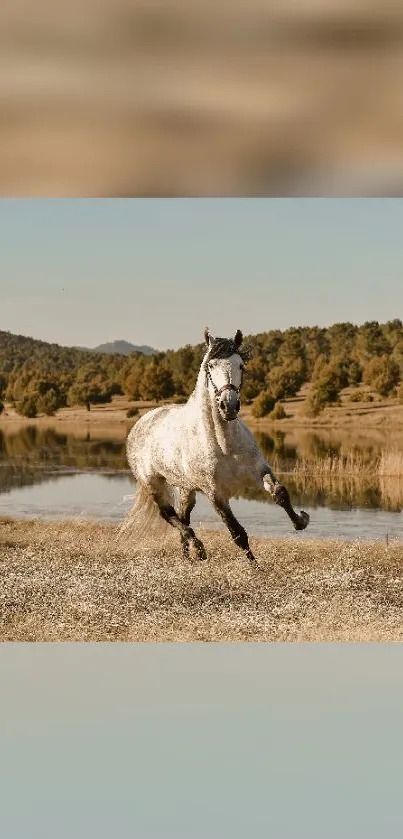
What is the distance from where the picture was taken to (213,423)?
5109mm

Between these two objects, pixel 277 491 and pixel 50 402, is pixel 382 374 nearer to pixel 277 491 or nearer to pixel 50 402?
pixel 277 491

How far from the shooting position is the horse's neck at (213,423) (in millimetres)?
5086

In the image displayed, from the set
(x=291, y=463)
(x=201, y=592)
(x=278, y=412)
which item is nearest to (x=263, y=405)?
(x=278, y=412)

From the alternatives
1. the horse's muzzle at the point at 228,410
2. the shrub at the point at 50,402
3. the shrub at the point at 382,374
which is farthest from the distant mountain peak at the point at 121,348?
→ the shrub at the point at 382,374

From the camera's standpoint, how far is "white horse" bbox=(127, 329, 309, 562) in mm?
5008

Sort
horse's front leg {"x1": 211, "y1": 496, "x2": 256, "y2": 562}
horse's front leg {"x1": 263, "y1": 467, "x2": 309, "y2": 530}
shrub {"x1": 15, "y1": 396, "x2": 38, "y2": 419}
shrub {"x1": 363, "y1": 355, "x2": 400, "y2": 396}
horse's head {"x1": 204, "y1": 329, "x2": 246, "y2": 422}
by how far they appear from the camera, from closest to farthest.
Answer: horse's head {"x1": 204, "y1": 329, "x2": 246, "y2": 422} → horse's front leg {"x1": 263, "y1": 467, "x2": 309, "y2": 530} → horse's front leg {"x1": 211, "y1": 496, "x2": 256, "y2": 562} → shrub {"x1": 363, "y1": 355, "x2": 400, "y2": 396} → shrub {"x1": 15, "y1": 396, "x2": 38, "y2": 419}

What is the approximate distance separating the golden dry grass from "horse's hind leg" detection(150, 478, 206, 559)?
2.3 inches

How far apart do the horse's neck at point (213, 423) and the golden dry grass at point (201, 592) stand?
0.54 m

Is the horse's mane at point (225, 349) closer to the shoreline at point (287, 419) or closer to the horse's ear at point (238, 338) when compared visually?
the horse's ear at point (238, 338)

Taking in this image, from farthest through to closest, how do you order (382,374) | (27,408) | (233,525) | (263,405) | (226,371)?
(27,408) → (382,374) → (263,405) → (233,525) → (226,371)

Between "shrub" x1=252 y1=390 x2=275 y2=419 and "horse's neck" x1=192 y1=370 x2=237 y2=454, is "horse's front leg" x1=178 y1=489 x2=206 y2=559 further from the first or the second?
"shrub" x1=252 y1=390 x2=275 y2=419

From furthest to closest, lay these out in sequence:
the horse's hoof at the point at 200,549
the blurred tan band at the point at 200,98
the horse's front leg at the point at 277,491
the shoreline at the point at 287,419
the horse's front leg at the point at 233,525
→ the shoreline at the point at 287,419
the horse's hoof at the point at 200,549
the horse's front leg at the point at 233,525
the horse's front leg at the point at 277,491
the blurred tan band at the point at 200,98

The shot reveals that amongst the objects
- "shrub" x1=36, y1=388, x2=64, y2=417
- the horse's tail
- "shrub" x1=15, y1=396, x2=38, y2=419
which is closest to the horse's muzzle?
the horse's tail

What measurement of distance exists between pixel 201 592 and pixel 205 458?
0.60 meters
